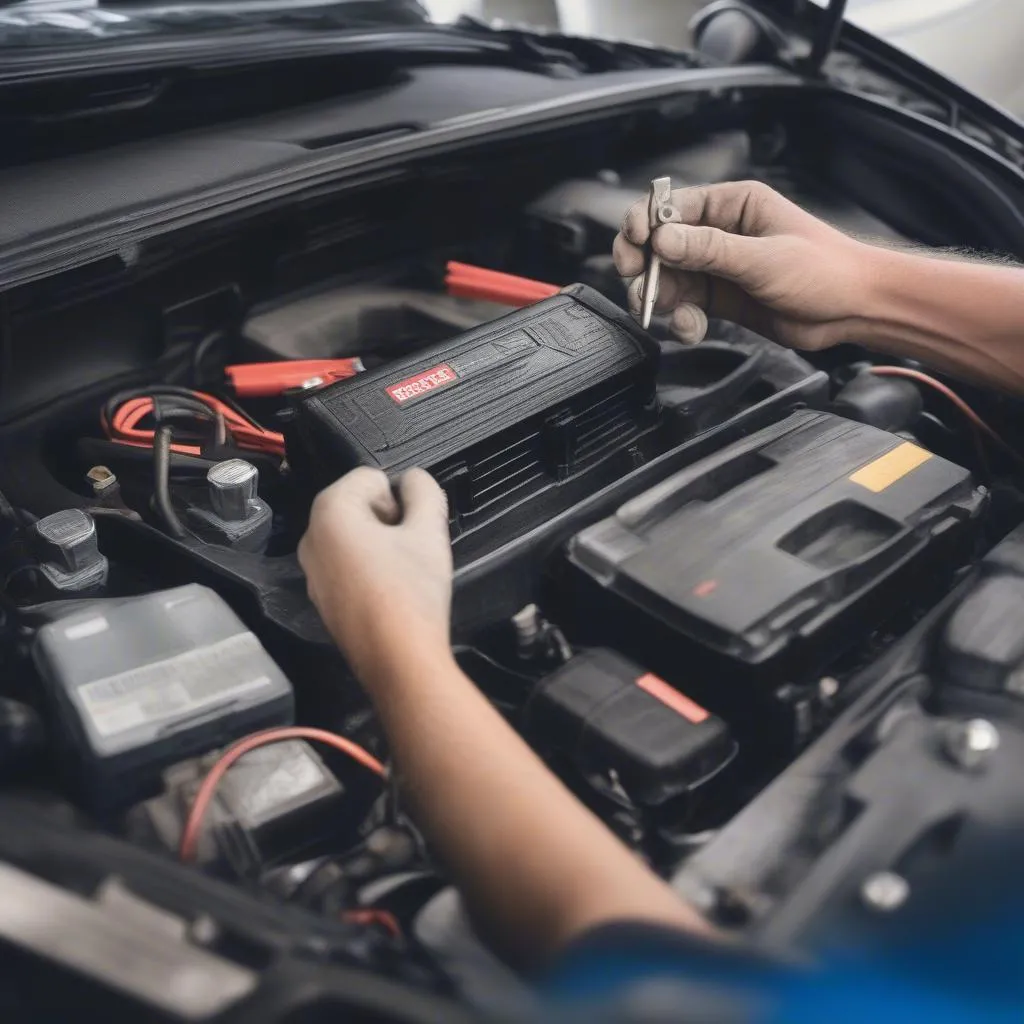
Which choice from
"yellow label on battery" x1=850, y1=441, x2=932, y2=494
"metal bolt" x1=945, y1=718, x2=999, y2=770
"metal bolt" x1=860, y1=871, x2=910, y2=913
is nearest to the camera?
"metal bolt" x1=860, y1=871, x2=910, y2=913

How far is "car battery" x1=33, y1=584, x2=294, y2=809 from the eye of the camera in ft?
2.67

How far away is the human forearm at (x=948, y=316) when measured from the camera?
1.27m

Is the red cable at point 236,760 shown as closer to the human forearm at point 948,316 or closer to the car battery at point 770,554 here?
the car battery at point 770,554

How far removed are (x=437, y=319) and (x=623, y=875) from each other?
1049 millimetres

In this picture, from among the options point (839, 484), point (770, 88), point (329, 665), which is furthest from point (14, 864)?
point (770, 88)

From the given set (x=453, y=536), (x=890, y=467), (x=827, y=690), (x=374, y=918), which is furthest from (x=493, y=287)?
(x=374, y=918)

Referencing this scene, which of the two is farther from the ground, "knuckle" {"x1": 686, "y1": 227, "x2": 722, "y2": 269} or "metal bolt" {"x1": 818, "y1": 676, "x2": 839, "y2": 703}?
"knuckle" {"x1": 686, "y1": 227, "x2": 722, "y2": 269}

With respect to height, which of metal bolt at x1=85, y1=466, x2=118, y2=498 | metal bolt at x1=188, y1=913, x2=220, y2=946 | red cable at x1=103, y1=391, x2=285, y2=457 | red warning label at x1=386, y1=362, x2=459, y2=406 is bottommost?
metal bolt at x1=85, y1=466, x2=118, y2=498

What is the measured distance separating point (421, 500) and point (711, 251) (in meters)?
0.54

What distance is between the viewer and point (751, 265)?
50.1 inches

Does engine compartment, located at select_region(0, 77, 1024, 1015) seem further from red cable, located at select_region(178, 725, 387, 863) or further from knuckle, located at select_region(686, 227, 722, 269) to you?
knuckle, located at select_region(686, 227, 722, 269)

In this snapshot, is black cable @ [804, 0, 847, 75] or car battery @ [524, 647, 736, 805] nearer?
car battery @ [524, 647, 736, 805]

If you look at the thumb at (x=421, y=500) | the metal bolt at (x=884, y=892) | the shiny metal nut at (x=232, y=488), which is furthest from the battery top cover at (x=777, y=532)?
the shiny metal nut at (x=232, y=488)

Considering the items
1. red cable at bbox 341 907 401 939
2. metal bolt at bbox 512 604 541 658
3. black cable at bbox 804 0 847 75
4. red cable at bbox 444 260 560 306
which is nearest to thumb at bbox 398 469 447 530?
metal bolt at bbox 512 604 541 658
